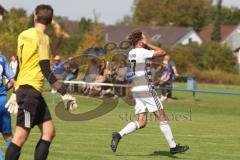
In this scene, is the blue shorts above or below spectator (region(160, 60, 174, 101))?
above

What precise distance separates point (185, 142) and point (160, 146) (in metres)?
1.16

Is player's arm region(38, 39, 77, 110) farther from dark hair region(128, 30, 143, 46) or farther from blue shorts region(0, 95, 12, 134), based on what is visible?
dark hair region(128, 30, 143, 46)

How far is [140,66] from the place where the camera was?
12.3m

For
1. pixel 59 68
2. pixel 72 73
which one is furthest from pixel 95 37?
pixel 72 73

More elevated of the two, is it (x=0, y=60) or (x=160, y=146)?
(x=0, y=60)

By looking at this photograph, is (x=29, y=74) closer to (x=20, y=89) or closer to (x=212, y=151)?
(x=20, y=89)

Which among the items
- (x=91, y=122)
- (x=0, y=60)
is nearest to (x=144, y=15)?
(x=91, y=122)

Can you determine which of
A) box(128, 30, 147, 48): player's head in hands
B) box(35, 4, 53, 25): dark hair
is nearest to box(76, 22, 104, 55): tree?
box(128, 30, 147, 48): player's head in hands

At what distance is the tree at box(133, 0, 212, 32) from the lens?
130000 mm

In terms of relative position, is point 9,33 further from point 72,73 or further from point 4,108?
point 4,108

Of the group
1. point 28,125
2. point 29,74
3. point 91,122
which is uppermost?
point 29,74

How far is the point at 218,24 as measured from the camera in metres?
121

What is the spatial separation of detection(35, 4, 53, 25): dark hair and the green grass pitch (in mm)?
3514

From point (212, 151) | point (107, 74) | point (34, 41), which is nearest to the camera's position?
point (34, 41)
